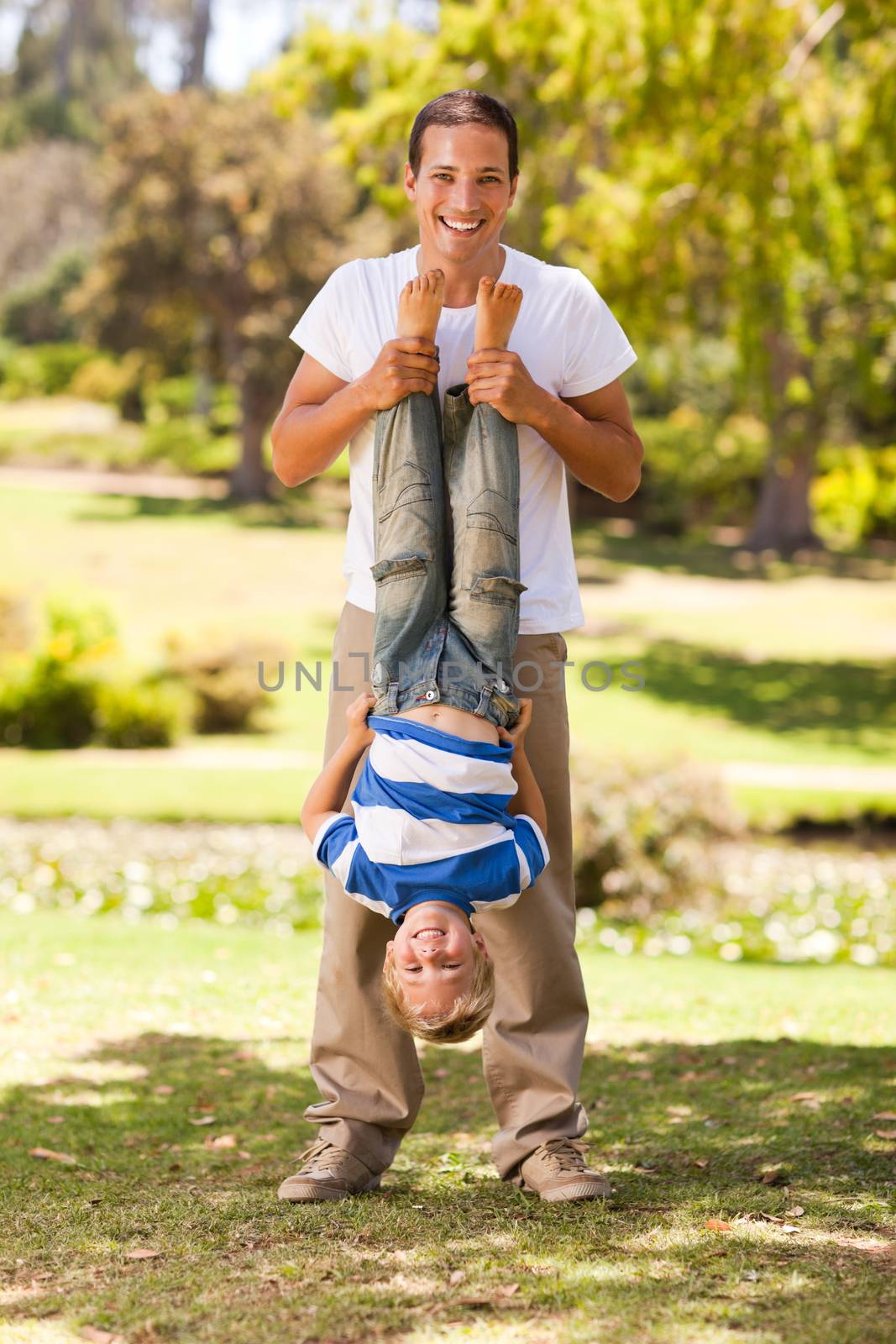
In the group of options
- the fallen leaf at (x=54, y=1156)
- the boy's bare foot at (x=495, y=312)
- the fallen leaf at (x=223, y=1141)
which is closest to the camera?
the boy's bare foot at (x=495, y=312)

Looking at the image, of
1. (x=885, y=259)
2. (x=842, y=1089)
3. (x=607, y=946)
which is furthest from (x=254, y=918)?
(x=885, y=259)

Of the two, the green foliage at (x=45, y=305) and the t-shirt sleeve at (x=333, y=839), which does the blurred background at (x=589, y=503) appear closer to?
the t-shirt sleeve at (x=333, y=839)

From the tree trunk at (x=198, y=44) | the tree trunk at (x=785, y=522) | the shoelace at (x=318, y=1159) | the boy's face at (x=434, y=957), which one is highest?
the tree trunk at (x=198, y=44)

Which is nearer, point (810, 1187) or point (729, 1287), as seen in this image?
point (729, 1287)

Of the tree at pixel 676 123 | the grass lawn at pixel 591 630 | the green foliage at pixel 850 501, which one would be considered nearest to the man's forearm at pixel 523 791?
the tree at pixel 676 123

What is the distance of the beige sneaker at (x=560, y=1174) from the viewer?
310 cm

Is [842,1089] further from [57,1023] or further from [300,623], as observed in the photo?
[300,623]

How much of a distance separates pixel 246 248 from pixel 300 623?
10979 mm

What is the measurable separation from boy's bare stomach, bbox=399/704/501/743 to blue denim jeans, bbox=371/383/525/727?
16 millimetres

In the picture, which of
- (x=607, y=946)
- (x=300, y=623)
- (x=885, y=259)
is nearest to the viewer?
(x=607, y=946)

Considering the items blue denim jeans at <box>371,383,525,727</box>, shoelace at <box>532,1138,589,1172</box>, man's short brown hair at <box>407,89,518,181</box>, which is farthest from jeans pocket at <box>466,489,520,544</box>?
shoelace at <box>532,1138,589,1172</box>

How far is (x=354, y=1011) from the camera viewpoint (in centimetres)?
329

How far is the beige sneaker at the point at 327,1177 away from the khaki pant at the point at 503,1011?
29 mm

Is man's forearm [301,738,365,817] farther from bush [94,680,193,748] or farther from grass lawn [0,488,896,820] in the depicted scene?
bush [94,680,193,748]
